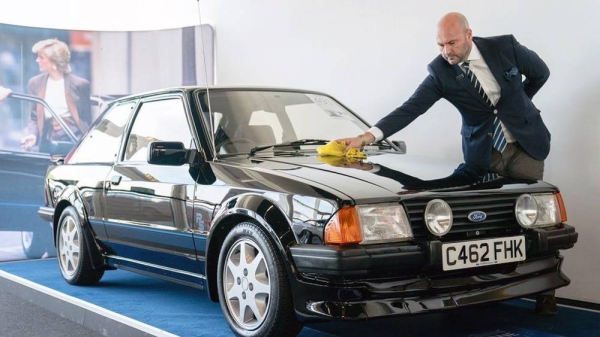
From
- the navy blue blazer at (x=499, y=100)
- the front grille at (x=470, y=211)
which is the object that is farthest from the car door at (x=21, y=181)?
the front grille at (x=470, y=211)

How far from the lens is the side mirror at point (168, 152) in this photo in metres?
4.18

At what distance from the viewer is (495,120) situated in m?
4.58

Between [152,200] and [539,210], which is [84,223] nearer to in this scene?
[152,200]

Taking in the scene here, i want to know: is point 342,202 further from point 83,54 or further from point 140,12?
point 140,12

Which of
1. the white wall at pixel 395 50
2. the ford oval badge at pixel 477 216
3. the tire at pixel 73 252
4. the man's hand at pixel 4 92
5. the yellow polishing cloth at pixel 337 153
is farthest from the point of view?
the man's hand at pixel 4 92

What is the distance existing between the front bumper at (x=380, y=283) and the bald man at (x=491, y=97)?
3.86 ft

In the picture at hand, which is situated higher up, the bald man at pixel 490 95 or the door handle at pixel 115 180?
the bald man at pixel 490 95

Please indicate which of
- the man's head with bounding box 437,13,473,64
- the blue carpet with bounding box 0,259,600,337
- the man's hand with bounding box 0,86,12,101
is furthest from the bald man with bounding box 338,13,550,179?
the man's hand with bounding box 0,86,12,101

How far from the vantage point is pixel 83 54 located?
25.6 ft

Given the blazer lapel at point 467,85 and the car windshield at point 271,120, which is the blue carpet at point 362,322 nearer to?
the car windshield at point 271,120

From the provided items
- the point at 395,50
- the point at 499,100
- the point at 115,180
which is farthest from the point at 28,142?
the point at 499,100

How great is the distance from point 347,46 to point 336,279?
3.51 metres

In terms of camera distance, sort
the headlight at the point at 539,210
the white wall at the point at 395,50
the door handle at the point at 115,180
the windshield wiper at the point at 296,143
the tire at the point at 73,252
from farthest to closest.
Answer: the tire at the point at 73,252
the door handle at the point at 115,180
the white wall at the point at 395,50
the windshield wiper at the point at 296,143
the headlight at the point at 539,210

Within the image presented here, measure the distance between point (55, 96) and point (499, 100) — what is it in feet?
15.7
